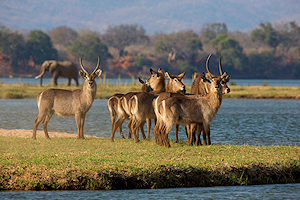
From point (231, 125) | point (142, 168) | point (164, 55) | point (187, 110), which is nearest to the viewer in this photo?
point (142, 168)

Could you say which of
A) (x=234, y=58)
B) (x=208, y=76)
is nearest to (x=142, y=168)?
(x=208, y=76)

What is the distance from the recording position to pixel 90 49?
77500mm

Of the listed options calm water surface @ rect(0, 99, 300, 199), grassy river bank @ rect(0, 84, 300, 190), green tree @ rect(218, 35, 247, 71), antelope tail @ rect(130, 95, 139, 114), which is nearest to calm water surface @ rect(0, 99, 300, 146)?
calm water surface @ rect(0, 99, 300, 199)

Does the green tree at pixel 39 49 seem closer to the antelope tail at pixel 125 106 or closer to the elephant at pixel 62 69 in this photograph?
the elephant at pixel 62 69

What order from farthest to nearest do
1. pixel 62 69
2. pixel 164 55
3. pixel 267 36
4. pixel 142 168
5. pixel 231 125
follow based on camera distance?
1. pixel 267 36
2. pixel 164 55
3. pixel 62 69
4. pixel 231 125
5. pixel 142 168

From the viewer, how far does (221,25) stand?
11362 centimetres

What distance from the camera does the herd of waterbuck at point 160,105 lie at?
9.65m

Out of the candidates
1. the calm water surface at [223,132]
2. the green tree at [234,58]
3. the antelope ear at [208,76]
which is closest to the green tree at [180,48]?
the green tree at [234,58]

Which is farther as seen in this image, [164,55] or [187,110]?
[164,55]

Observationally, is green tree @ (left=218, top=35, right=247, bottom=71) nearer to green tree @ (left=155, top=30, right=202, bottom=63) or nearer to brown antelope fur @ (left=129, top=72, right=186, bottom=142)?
green tree @ (left=155, top=30, right=202, bottom=63)

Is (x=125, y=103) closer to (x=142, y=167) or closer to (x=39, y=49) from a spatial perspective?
(x=142, y=167)

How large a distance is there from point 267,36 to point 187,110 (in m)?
87.4

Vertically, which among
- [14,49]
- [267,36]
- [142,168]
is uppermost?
[267,36]

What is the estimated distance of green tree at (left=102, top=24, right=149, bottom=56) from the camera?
9600 cm
